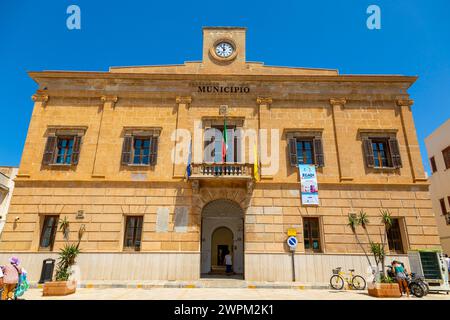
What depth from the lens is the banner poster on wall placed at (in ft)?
52.2

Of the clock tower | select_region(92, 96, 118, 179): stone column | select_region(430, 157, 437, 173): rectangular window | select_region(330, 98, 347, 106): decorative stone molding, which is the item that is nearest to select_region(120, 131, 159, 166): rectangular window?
select_region(92, 96, 118, 179): stone column

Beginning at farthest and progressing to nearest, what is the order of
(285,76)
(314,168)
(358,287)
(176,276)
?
(285,76) → (314,168) → (176,276) → (358,287)

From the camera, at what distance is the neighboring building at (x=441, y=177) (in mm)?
22906

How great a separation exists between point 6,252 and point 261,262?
1378 cm

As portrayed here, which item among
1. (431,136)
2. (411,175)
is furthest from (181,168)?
(431,136)

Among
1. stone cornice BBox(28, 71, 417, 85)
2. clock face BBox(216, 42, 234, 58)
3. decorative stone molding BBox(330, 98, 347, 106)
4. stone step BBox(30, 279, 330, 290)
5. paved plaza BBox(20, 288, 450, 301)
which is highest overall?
clock face BBox(216, 42, 234, 58)

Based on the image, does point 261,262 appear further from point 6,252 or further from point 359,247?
point 6,252

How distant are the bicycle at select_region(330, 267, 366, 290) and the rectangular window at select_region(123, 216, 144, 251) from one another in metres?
10.5

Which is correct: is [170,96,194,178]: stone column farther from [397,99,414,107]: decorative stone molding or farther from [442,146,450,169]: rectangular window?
[442,146,450,169]: rectangular window

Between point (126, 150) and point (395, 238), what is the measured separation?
1652 cm

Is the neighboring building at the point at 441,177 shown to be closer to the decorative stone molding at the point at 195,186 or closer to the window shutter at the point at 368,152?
the window shutter at the point at 368,152

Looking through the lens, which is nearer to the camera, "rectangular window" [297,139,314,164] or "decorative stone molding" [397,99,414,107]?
"rectangular window" [297,139,314,164]

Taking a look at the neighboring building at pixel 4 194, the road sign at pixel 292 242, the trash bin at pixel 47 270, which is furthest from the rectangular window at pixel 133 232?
the neighboring building at pixel 4 194

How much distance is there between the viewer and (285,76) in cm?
1792
